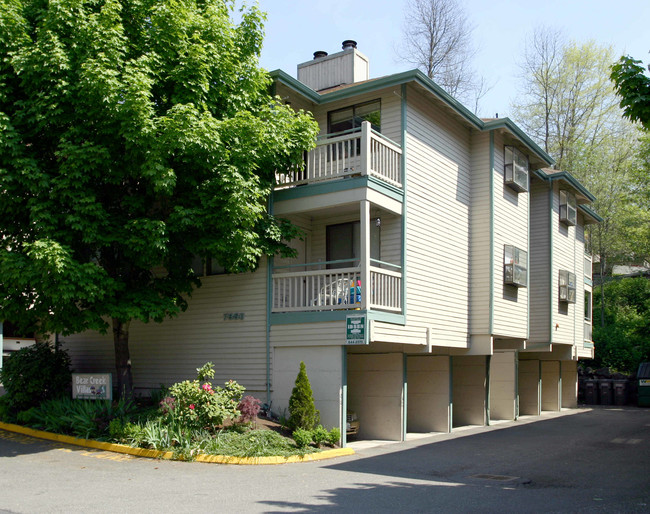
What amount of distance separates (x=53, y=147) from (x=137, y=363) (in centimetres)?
668

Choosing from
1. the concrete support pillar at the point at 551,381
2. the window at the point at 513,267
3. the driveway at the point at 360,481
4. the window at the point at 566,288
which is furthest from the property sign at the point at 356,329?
the concrete support pillar at the point at 551,381

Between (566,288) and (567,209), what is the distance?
10.6 feet

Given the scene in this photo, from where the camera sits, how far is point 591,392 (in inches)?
1230

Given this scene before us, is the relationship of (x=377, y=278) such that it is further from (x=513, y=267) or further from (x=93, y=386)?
(x=93, y=386)

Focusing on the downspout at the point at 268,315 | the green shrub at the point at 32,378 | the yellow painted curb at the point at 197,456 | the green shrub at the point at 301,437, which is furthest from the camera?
the green shrub at the point at 32,378

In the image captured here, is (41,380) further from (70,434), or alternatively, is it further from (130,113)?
(130,113)

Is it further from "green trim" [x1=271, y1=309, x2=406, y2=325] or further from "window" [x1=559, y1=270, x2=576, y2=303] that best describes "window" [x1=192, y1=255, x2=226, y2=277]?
"window" [x1=559, y1=270, x2=576, y2=303]

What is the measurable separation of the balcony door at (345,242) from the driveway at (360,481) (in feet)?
15.7

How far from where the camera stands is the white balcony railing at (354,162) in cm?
1487

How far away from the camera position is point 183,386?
13250 mm

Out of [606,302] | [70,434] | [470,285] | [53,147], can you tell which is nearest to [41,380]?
[70,434]

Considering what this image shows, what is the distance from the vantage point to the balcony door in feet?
55.1

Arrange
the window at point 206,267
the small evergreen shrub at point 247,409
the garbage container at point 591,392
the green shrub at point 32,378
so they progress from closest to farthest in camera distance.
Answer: the small evergreen shrub at point 247,409 → the green shrub at point 32,378 → the window at point 206,267 → the garbage container at point 591,392

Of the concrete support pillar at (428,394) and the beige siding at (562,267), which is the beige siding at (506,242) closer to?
the concrete support pillar at (428,394)
